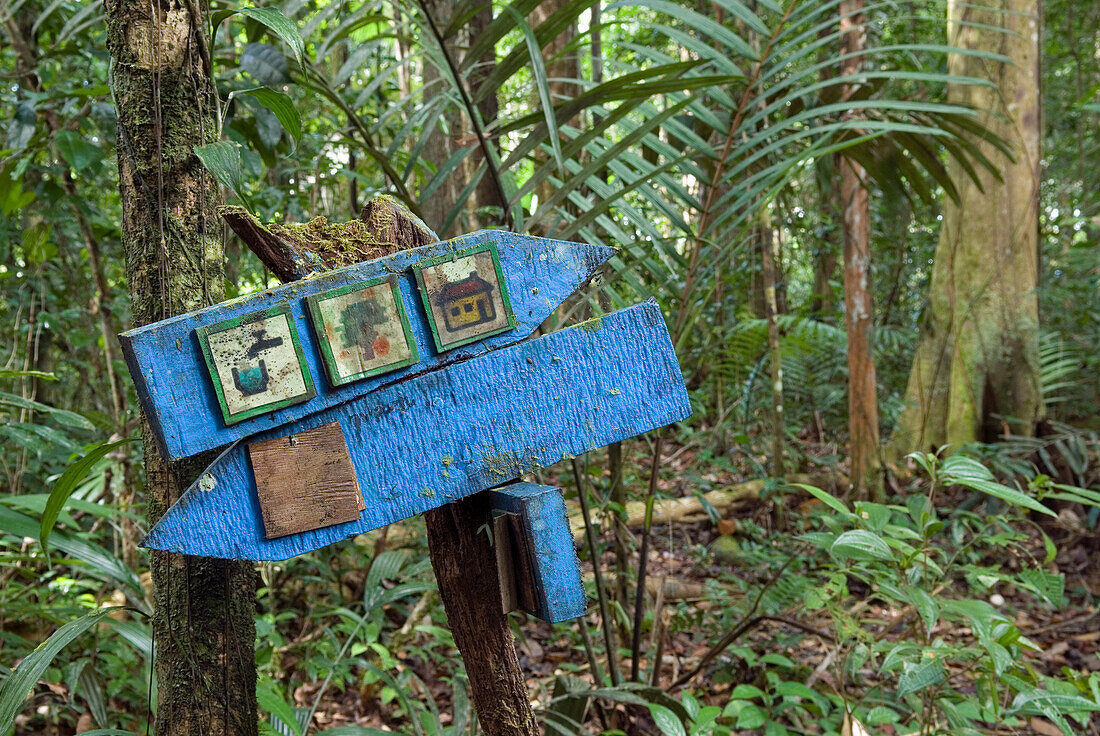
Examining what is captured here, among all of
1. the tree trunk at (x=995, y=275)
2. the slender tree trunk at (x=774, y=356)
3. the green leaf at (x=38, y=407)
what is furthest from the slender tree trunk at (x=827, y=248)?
the green leaf at (x=38, y=407)

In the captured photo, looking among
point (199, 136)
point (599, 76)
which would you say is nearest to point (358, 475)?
point (199, 136)

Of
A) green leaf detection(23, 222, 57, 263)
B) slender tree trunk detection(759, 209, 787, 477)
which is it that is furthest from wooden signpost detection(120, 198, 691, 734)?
slender tree trunk detection(759, 209, 787, 477)

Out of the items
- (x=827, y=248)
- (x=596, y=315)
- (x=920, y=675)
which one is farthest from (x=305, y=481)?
(x=827, y=248)

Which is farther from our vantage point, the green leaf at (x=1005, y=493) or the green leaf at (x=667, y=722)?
the green leaf at (x=667, y=722)

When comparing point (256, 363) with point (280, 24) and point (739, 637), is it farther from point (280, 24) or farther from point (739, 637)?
point (739, 637)

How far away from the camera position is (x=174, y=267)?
108 cm

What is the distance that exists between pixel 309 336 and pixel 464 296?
18 cm

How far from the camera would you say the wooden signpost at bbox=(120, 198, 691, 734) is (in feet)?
2.66

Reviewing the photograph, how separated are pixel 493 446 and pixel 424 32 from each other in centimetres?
99

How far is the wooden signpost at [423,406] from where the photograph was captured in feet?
2.66

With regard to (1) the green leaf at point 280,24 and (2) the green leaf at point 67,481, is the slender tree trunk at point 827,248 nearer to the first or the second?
(1) the green leaf at point 280,24

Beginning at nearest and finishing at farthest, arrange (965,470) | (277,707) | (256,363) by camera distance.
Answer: (256,363) → (277,707) → (965,470)

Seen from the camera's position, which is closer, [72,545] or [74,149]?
[72,545]

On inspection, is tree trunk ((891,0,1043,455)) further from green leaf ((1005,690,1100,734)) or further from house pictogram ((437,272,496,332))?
house pictogram ((437,272,496,332))
